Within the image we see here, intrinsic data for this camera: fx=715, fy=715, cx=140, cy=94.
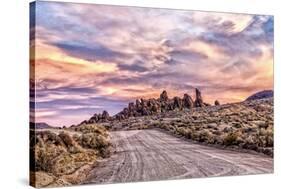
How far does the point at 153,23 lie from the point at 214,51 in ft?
3.74

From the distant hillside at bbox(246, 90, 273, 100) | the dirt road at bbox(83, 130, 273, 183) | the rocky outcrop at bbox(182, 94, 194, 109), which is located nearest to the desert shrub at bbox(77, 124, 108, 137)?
the dirt road at bbox(83, 130, 273, 183)

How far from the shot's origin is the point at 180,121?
1073 cm

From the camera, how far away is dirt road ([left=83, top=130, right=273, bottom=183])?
10047 mm

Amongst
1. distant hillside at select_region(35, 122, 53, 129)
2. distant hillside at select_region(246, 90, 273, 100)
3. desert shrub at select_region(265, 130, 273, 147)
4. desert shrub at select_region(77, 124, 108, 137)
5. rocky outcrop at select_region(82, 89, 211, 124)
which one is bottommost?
desert shrub at select_region(265, 130, 273, 147)

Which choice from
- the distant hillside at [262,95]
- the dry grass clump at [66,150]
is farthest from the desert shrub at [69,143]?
the distant hillside at [262,95]

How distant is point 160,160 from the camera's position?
1036cm

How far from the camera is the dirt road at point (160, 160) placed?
10047 millimetres

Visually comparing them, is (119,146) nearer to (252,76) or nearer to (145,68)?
(145,68)

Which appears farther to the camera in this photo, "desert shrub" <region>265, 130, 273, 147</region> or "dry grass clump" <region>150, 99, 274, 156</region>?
"desert shrub" <region>265, 130, 273, 147</region>

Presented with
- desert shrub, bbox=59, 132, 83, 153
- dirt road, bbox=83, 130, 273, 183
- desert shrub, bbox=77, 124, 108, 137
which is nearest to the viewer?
desert shrub, bbox=59, 132, 83, 153

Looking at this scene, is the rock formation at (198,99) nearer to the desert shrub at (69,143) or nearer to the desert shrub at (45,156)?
the desert shrub at (69,143)

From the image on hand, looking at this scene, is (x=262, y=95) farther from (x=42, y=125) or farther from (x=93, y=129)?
(x=42, y=125)

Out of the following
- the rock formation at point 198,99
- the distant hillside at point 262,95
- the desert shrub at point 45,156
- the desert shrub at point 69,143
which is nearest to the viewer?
the desert shrub at point 45,156

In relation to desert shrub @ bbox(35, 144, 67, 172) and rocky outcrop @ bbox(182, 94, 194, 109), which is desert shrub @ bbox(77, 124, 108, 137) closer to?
desert shrub @ bbox(35, 144, 67, 172)
